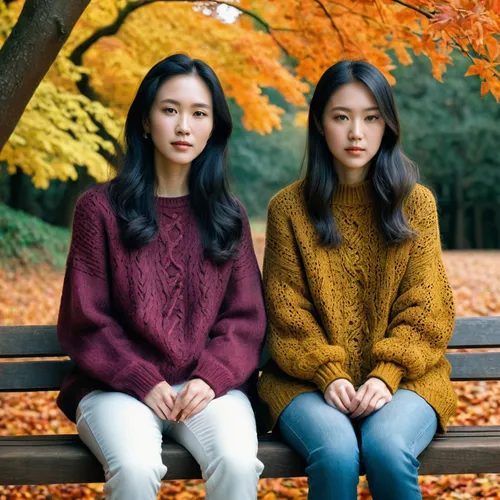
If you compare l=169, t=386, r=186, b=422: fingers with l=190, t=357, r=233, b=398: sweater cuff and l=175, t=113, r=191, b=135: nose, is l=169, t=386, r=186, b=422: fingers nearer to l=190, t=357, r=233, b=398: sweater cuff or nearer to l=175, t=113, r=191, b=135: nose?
l=190, t=357, r=233, b=398: sweater cuff

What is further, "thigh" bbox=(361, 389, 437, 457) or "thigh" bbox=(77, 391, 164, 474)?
"thigh" bbox=(361, 389, 437, 457)

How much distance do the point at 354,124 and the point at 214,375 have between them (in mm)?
1042

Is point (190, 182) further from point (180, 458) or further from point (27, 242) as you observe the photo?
point (27, 242)

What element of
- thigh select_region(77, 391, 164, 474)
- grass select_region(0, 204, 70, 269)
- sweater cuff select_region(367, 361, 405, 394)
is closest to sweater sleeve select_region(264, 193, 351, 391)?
sweater cuff select_region(367, 361, 405, 394)

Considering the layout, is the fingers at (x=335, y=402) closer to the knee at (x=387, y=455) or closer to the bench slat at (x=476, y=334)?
the knee at (x=387, y=455)

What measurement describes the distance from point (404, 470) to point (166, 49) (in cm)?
544

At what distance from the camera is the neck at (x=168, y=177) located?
3045 millimetres

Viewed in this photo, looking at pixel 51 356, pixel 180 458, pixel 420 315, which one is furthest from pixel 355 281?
pixel 51 356

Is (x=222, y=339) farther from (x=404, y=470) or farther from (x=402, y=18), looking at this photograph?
(x=402, y=18)

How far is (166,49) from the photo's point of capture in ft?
23.5

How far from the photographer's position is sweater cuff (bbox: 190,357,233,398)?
2.74 metres

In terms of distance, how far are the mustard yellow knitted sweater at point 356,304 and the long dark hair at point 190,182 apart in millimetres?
226

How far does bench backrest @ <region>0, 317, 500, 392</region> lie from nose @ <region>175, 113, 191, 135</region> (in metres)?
0.99

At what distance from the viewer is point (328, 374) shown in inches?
109
